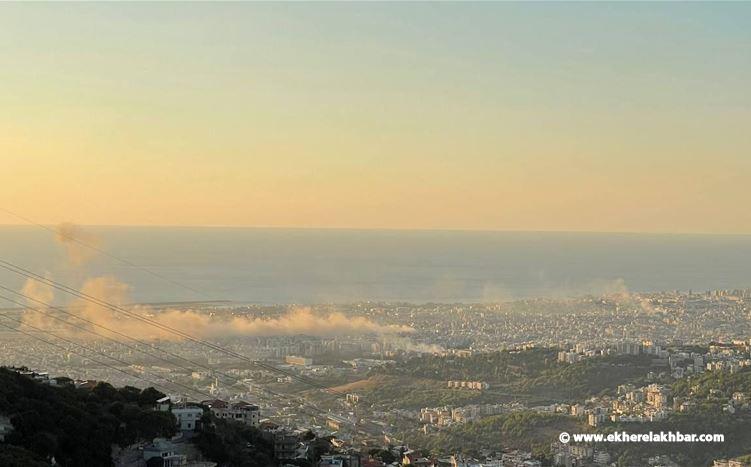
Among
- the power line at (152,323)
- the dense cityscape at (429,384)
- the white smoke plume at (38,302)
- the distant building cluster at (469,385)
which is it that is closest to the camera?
the dense cityscape at (429,384)

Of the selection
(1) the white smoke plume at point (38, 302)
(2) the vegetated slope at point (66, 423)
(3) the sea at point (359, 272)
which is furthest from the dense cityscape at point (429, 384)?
(3) the sea at point (359, 272)

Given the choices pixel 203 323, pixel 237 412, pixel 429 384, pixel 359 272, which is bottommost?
pixel 429 384

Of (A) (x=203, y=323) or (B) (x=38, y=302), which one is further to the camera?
(B) (x=38, y=302)

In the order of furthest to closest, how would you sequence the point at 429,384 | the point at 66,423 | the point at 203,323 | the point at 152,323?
the point at 203,323 → the point at 152,323 → the point at 429,384 → the point at 66,423

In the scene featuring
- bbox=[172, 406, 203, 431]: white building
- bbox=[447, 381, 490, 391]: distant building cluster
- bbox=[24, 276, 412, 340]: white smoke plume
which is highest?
bbox=[172, 406, 203, 431]: white building

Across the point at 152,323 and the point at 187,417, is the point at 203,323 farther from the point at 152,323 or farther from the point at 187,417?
the point at 187,417

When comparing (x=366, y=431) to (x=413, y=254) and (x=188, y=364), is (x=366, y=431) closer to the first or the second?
(x=188, y=364)

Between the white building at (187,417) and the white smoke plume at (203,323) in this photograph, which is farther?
the white smoke plume at (203,323)

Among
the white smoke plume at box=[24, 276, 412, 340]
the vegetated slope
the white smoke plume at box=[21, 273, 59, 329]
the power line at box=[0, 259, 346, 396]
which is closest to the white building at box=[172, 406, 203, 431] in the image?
the vegetated slope

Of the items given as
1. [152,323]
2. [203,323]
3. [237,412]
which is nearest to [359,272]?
[203,323]

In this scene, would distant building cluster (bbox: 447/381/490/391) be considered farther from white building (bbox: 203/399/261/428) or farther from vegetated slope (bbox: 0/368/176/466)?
vegetated slope (bbox: 0/368/176/466)

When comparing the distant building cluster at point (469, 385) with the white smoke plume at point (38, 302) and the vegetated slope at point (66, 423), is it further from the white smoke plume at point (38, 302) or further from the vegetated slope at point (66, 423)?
the white smoke plume at point (38, 302)

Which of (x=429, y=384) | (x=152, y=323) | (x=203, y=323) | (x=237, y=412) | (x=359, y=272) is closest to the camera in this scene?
(x=237, y=412)
